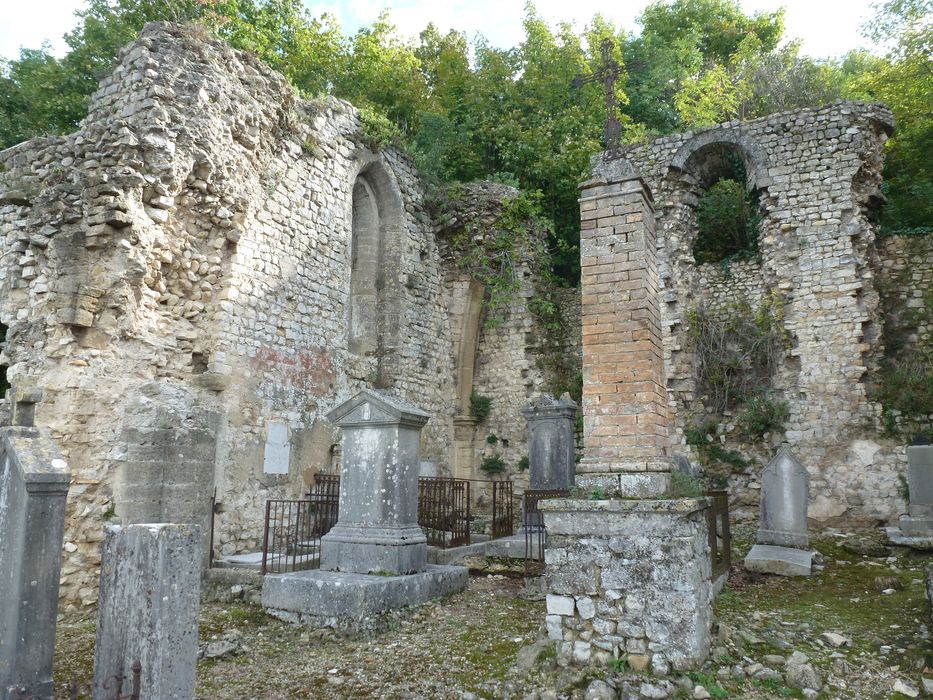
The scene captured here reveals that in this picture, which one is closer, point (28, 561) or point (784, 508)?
point (28, 561)

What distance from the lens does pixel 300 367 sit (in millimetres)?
10695

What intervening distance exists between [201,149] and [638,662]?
820cm

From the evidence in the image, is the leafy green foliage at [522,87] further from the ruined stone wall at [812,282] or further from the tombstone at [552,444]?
the tombstone at [552,444]

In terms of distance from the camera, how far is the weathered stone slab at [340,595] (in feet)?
19.6

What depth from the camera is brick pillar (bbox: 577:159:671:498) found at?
4926 mm

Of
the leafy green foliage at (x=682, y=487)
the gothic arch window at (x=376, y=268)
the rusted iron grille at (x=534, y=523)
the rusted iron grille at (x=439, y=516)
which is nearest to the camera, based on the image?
the leafy green foliage at (x=682, y=487)

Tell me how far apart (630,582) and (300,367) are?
735 centimetres

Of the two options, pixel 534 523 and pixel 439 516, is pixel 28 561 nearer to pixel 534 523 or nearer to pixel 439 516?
pixel 439 516

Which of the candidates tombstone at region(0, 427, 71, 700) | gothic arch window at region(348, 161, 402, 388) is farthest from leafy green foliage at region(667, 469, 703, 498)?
gothic arch window at region(348, 161, 402, 388)

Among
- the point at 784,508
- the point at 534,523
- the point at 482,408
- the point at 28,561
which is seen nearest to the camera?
the point at 28,561

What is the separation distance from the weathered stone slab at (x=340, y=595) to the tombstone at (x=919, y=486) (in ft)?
24.0

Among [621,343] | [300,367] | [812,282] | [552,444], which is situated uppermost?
[812,282]

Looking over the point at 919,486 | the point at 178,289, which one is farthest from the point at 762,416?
the point at 178,289

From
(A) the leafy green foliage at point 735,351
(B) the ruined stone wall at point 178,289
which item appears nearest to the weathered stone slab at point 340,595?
(B) the ruined stone wall at point 178,289
